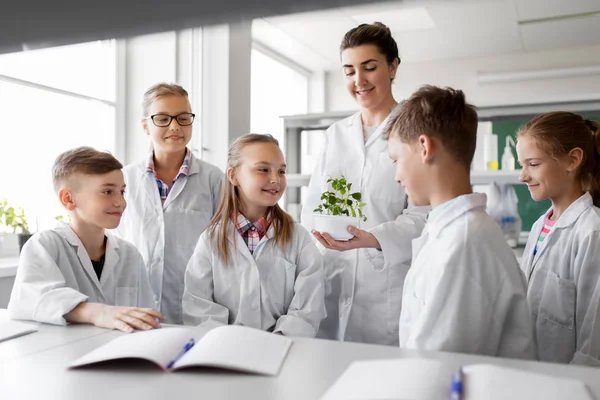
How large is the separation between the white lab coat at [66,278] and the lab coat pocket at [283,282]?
Answer: 48 centimetres

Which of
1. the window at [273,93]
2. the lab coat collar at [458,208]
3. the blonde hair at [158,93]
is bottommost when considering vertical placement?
the lab coat collar at [458,208]

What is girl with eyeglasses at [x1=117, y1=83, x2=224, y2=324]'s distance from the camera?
2.12m

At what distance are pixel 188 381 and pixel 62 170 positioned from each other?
4.11 feet

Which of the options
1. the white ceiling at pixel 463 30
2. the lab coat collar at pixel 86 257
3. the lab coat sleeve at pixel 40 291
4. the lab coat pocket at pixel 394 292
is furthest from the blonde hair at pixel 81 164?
the white ceiling at pixel 463 30

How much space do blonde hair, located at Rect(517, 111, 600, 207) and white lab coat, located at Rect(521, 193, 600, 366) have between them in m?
0.11

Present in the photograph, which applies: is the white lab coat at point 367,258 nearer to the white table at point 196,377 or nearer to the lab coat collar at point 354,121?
the lab coat collar at point 354,121

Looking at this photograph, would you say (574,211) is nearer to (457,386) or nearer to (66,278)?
(457,386)

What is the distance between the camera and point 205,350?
93 centimetres

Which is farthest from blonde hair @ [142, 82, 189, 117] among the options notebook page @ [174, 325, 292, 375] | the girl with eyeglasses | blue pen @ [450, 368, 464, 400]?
blue pen @ [450, 368, 464, 400]

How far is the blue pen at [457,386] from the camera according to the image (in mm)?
716

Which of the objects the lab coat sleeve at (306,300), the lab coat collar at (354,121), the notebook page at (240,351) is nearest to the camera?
the notebook page at (240,351)

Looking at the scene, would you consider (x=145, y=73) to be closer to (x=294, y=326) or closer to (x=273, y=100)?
(x=294, y=326)

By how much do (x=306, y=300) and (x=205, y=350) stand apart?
2.73 ft

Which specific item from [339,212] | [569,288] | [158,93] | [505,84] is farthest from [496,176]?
[505,84]
